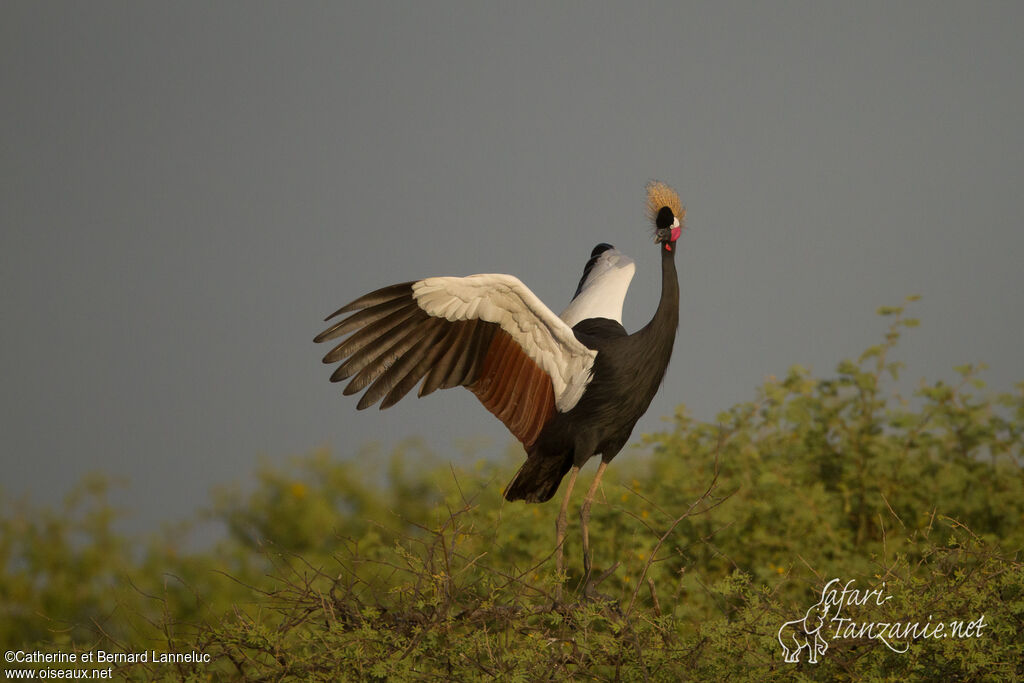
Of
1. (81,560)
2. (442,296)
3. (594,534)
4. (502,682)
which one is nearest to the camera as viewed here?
(502,682)

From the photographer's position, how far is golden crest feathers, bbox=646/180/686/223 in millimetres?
4660

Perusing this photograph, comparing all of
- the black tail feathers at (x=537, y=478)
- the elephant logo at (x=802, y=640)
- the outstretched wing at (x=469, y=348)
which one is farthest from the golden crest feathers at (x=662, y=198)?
the elephant logo at (x=802, y=640)

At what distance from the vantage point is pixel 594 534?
7.61 m

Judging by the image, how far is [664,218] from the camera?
15.3 ft

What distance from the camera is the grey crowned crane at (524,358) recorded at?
4.24 metres

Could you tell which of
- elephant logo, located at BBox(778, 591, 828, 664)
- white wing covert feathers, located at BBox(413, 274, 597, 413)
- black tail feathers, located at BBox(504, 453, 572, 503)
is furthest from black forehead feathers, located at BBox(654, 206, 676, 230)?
elephant logo, located at BBox(778, 591, 828, 664)

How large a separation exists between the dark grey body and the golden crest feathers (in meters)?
0.20

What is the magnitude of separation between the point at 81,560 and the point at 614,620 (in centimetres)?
717

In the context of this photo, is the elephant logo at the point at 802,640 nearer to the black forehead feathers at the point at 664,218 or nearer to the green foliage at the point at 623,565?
the green foliage at the point at 623,565

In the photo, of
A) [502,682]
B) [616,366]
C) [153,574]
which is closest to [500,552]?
[616,366]

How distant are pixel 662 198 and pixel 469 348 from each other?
1137mm

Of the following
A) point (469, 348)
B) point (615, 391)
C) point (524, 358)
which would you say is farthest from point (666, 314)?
point (469, 348)

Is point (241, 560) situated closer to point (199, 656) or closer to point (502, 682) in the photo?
point (199, 656)

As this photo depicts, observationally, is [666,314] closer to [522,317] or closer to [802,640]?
[522,317]
